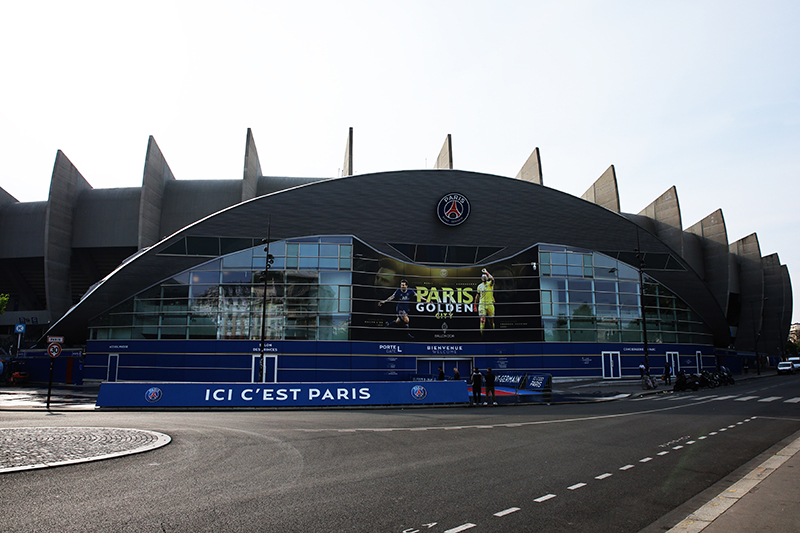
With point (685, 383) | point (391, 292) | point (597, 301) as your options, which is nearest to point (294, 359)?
point (391, 292)

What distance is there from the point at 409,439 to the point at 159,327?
102 ft

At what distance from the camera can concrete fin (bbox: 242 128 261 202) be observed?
4862 centimetres

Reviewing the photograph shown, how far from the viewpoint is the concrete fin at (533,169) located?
50562mm

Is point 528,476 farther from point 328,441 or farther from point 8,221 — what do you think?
point 8,221

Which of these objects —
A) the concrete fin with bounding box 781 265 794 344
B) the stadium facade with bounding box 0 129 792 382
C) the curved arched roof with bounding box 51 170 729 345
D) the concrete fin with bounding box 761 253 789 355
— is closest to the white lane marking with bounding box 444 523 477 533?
the stadium facade with bounding box 0 129 792 382

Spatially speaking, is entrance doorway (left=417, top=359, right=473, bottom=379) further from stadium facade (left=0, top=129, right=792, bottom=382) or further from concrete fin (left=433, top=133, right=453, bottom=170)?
concrete fin (left=433, top=133, right=453, bottom=170)

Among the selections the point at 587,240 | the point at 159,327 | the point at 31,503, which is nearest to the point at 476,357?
the point at 587,240

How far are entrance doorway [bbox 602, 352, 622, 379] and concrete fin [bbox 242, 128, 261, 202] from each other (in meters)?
35.9

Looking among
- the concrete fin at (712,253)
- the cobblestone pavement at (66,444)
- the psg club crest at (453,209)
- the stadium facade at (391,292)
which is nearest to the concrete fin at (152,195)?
the stadium facade at (391,292)

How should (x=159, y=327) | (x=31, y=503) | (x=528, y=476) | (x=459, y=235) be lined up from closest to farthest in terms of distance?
1. (x=31, y=503)
2. (x=528, y=476)
3. (x=159, y=327)
4. (x=459, y=235)

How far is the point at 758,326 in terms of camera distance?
7494 cm

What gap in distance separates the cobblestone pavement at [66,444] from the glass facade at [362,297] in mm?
23397

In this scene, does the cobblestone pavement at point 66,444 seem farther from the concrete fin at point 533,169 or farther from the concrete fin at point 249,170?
the concrete fin at point 533,169

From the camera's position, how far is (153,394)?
20859 mm
